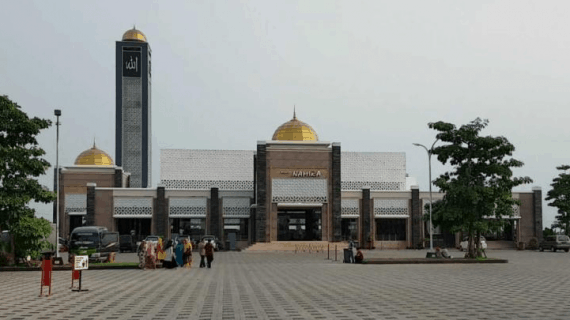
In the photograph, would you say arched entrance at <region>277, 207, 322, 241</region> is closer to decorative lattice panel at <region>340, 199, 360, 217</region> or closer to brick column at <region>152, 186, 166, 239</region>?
decorative lattice panel at <region>340, 199, 360, 217</region>

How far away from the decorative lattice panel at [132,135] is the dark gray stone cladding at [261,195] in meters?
54.1

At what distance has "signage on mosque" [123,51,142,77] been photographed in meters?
121

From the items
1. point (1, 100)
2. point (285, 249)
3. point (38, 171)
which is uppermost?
point (1, 100)

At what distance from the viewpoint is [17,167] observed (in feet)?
103

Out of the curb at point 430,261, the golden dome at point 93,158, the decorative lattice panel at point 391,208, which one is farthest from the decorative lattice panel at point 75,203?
the curb at point 430,261

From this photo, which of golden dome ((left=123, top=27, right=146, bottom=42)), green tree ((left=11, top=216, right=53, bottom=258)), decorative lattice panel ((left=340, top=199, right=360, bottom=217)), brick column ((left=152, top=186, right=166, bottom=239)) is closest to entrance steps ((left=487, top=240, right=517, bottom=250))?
decorative lattice panel ((left=340, top=199, right=360, bottom=217))

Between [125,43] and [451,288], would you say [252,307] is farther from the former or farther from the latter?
[125,43]

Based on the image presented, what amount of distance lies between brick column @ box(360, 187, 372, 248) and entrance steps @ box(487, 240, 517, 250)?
12.8 meters

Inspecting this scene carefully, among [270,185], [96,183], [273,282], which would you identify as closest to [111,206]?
[96,183]

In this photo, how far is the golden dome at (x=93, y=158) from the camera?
270ft

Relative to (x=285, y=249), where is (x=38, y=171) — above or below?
above

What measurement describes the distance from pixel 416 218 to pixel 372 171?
941cm

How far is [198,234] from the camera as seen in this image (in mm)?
74125

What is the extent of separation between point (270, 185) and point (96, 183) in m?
23.1
